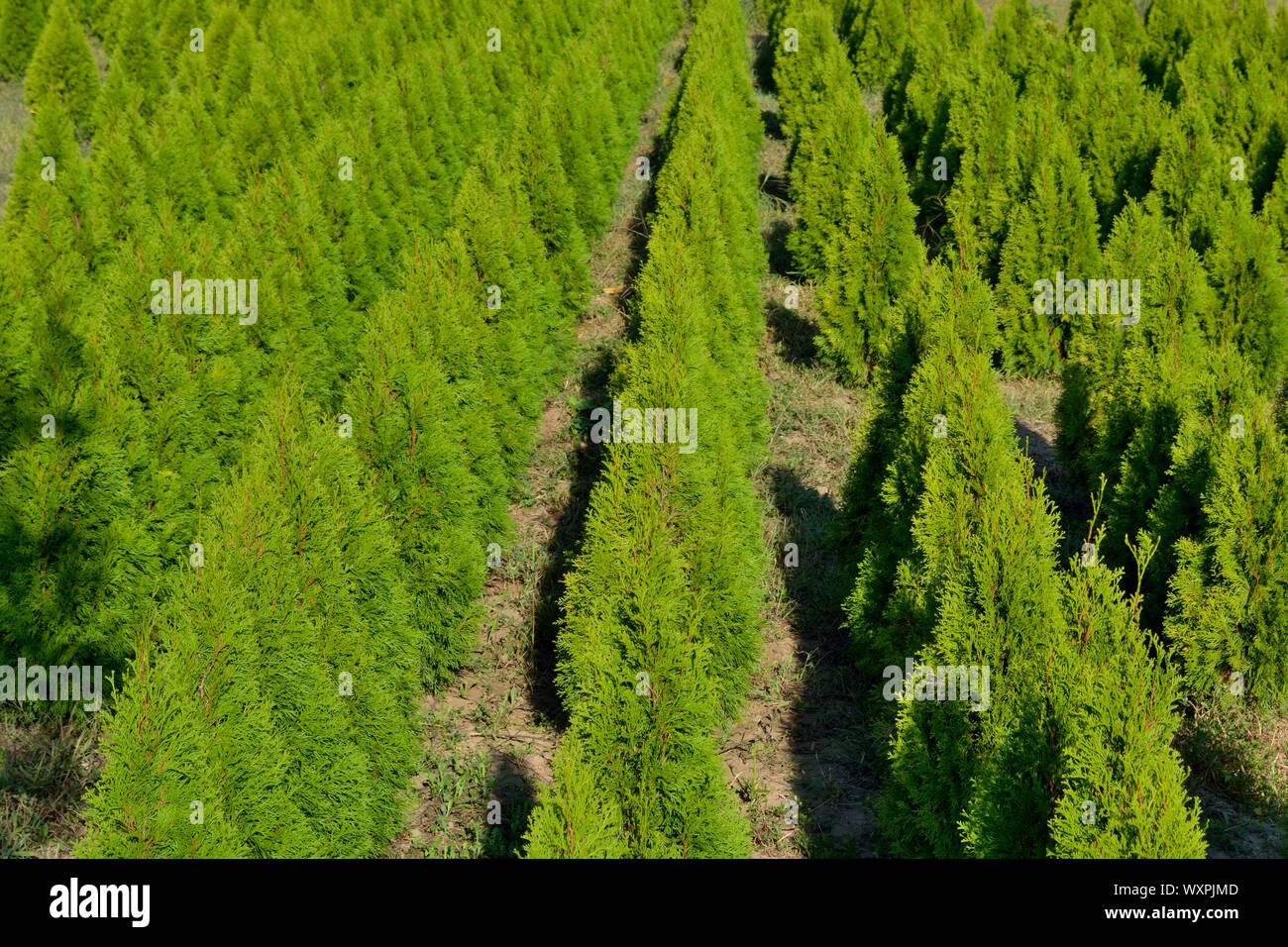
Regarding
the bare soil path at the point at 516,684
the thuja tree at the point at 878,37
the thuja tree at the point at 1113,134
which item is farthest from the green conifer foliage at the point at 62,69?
the thuja tree at the point at 1113,134

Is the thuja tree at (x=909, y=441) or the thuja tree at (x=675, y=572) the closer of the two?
the thuja tree at (x=675, y=572)

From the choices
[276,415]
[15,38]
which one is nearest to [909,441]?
[276,415]

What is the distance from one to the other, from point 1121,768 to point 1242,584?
10.1ft

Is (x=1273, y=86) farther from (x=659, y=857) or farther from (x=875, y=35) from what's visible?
(x=659, y=857)

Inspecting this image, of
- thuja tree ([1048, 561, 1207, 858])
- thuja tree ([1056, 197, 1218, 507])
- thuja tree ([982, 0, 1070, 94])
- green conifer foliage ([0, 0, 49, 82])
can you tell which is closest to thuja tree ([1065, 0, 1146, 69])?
thuja tree ([982, 0, 1070, 94])

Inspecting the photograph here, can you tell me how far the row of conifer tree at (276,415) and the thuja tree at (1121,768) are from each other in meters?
3.71

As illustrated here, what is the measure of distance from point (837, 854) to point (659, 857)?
140 centimetres

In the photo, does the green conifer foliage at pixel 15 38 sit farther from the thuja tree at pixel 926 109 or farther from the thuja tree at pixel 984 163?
the thuja tree at pixel 984 163

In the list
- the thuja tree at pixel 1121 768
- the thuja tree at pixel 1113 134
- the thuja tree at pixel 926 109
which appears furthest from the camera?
the thuja tree at pixel 926 109

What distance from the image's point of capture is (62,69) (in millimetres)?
18250

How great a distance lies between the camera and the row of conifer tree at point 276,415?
529 centimetres

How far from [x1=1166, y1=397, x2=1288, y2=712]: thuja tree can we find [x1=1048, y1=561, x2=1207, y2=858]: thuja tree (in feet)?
6.15

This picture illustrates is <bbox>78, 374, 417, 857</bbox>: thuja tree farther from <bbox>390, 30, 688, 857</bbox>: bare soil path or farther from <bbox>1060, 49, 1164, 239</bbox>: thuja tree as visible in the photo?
<bbox>1060, 49, 1164, 239</bbox>: thuja tree
